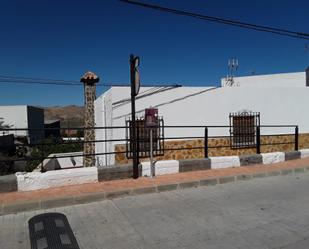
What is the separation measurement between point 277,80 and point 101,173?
2007cm

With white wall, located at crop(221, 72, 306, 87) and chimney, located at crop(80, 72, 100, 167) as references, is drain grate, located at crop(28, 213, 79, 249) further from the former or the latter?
white wall, located at crop(221, 72, 306, 87)

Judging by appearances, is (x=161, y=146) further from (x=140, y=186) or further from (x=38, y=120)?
(x=38, y=120)

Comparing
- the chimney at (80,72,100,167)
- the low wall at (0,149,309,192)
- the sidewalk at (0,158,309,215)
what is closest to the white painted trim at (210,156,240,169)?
the low wall at (0,149,309,192)

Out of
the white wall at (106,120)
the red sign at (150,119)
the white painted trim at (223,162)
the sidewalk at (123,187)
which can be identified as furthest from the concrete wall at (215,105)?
the red sign at (150,119)

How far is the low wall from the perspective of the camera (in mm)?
6906

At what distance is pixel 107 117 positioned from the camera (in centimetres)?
1440

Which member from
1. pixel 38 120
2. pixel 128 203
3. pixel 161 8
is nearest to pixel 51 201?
pixel 128 203

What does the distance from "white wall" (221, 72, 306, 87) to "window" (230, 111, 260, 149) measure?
7.73 metres

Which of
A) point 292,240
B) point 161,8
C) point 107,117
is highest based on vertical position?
point 161,8

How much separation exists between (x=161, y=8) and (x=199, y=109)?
6.21 meters

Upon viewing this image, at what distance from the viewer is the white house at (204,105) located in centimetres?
1331

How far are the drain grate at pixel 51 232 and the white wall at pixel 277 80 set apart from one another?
18886 mm

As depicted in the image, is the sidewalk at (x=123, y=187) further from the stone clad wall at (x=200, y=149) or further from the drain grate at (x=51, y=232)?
the stone clad wall at (x=200, y=149)

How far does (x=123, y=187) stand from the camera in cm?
712
